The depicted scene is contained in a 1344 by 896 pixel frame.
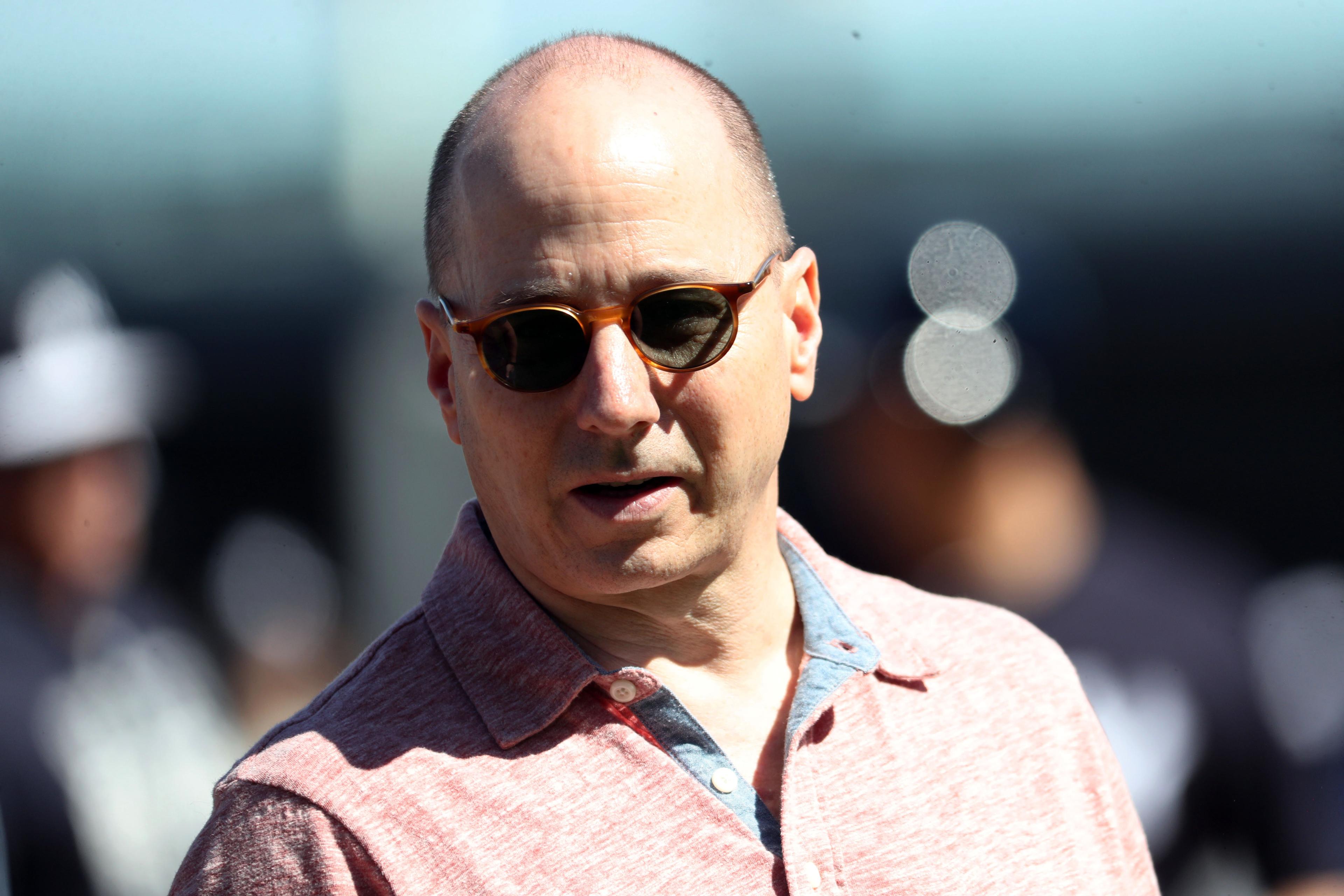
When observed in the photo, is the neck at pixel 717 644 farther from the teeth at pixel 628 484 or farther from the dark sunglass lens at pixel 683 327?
the dark sunglass lens at pixel 683 327

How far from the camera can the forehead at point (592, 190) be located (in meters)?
1.39

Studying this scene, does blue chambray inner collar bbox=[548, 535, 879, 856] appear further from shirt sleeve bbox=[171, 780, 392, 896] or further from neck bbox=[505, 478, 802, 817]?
shirt sleeve bbox=[171, 780, 392, 896]

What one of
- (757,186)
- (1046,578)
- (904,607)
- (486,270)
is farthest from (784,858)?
(1046,578)

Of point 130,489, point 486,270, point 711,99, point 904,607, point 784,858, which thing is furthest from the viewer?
point 130,489

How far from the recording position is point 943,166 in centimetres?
375

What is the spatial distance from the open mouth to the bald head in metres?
0.40

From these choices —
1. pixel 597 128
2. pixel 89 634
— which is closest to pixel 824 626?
pixel 597 128

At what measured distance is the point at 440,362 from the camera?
1.64 m

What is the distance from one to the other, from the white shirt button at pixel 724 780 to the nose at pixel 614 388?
1.49 feet

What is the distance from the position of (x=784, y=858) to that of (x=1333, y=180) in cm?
344

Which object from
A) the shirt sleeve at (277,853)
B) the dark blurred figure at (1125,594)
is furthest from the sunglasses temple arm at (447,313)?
the dark blurred figure at (1125,594)

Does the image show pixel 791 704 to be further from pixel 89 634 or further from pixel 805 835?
pixel 89 634

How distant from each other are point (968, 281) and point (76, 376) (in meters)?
2.97

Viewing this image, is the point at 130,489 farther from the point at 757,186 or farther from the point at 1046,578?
the point at 1046,578
